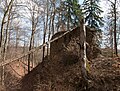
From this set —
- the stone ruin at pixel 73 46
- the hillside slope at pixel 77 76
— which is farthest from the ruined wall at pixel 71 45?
the hillside slope at pixel 77 76

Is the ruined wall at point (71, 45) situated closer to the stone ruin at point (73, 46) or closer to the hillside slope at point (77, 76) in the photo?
the stone ruin at point (73, 46)

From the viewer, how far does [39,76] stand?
1838 centimetres

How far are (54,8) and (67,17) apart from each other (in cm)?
307

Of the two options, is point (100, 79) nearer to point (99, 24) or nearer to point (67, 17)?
point (99, 24)

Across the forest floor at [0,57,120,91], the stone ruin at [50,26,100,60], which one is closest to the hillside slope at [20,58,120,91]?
the forest floor at [0,57,120,91]

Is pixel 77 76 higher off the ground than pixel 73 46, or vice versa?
pixel 73 46

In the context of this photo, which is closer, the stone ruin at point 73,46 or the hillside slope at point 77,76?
the hillside slope at point 77,76

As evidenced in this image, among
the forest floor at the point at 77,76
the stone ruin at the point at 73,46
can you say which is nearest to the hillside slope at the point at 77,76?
the forest floor at the point at 77,76

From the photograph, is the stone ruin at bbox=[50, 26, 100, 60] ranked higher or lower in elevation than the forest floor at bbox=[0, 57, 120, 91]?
higher

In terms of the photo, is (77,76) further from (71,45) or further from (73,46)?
(71,45)

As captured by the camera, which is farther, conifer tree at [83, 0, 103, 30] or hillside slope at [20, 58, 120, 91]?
conifer tree at [83, 0, 103, 30]

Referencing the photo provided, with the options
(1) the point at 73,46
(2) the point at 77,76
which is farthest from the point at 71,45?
(2) the point at 77,76

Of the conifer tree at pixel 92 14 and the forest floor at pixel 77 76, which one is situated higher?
the conifer tree at pixel 92 14

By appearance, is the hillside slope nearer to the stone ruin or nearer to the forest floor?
the forest floor
